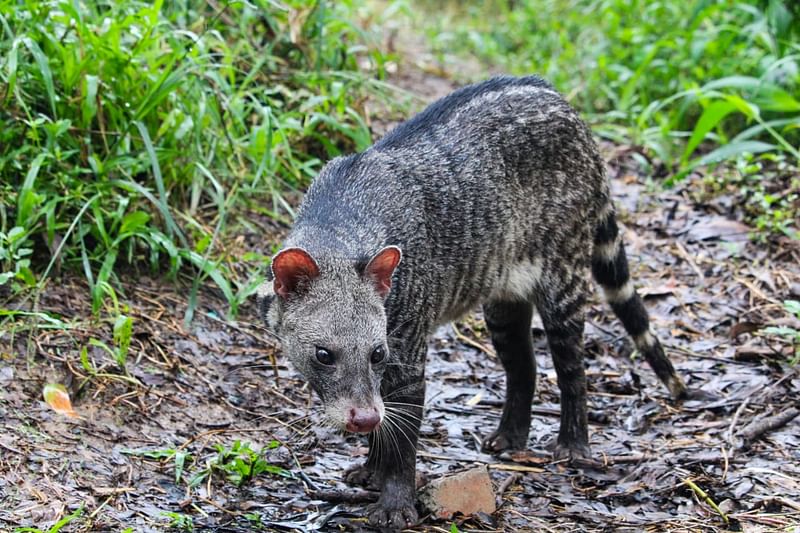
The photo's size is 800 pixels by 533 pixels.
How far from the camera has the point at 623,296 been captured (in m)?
6.79

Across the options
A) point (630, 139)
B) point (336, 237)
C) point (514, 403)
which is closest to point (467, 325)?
point (514, 403)

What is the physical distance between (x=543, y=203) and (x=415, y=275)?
1.13 metres

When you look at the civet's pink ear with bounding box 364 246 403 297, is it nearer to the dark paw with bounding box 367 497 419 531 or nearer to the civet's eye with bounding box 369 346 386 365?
the civet's eye with bounding box 369 346 386 365

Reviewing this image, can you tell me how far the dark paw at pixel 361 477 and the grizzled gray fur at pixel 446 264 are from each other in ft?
0.04

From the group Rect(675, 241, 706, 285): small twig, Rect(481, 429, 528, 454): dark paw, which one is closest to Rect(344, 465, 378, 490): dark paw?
Rect(481, 429, 528, 454): dark paw

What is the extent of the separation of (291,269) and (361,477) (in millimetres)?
1474

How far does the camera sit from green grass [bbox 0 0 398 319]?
639cm

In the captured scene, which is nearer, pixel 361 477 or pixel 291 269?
pixel 291 269

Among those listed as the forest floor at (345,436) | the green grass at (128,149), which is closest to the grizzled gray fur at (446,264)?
the forest floor at (345,436)

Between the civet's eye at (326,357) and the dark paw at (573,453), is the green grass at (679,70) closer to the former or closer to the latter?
the dark paw at (573,453)

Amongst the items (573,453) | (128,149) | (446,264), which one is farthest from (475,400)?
(128,149)

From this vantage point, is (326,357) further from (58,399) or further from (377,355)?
(58,399)

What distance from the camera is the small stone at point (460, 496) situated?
5414mm

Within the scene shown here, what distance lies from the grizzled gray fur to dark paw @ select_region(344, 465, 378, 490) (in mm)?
13
